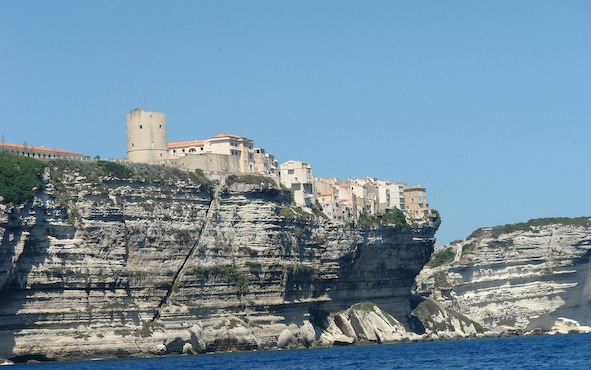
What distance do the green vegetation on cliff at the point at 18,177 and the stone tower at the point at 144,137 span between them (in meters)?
13.3

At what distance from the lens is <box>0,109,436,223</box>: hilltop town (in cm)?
8662

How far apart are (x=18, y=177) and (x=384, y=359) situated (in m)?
22.6

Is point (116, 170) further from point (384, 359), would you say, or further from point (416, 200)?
point (416, 200)

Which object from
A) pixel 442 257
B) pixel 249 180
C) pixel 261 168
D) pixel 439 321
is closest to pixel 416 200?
pixel 442 257

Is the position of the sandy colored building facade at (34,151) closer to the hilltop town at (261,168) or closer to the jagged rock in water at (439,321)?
the hilltop town at (261,168)

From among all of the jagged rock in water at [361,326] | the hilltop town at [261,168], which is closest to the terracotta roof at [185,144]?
the hilltop town at [261,168]

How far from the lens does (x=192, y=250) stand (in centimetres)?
7981

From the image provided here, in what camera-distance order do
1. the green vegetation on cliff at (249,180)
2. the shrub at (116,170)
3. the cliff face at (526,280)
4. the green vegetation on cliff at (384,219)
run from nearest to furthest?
the shrub at (116,170) < the green vegetation on cliff at (249,180) < the green vegetation on cliff at (384,219) < the cliff face at (526,280)

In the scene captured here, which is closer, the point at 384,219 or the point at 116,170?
the point at 116,170

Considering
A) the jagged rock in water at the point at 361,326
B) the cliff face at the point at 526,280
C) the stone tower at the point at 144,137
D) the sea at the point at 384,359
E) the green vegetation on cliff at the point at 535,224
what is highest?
the stone tower at the point at 144,137

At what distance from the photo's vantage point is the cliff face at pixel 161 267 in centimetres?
7088

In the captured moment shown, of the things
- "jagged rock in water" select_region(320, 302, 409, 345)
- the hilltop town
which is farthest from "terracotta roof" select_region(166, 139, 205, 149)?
"jagged rock in water" select_region(320, 302, 409, 345)

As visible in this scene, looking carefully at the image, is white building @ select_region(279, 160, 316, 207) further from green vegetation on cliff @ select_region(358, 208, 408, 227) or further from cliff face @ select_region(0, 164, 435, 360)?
cliff face @ select_region(0, 164, 435, 360)

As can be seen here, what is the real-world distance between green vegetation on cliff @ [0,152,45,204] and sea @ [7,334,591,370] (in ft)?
30.6
